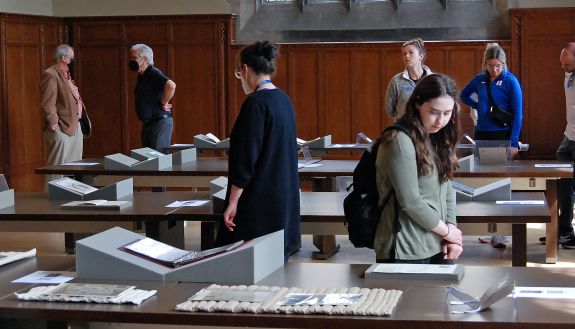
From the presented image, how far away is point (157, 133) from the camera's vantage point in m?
9.32

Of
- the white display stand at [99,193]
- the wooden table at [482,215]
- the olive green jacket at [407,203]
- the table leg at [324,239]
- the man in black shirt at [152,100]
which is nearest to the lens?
the olive green jacket at [407,203]

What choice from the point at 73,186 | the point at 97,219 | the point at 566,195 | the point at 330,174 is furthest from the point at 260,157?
the point at 566,195

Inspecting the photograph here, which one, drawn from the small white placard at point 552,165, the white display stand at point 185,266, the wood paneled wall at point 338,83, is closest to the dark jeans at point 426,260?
the white display stand at point 185,266

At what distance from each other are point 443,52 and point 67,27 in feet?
15.8

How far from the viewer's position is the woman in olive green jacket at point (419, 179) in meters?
3.79

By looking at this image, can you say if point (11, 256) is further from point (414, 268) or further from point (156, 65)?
point (156, 65)

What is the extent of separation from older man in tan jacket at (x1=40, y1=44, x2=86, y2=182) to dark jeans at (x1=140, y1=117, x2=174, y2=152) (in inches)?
32.9

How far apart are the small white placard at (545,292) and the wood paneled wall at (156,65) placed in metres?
9.72

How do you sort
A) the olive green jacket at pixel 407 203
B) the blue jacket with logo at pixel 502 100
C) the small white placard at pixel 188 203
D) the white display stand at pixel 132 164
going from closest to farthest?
the olive green jacket at pixel 407 203 < the small white placard at pixel 188 203 < the white display stand at pixel 132 164 < the blue jacket with logo at pixel 502 100

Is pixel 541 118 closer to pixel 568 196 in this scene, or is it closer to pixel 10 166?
pixel 568 196

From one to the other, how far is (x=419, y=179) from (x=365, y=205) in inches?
9.2

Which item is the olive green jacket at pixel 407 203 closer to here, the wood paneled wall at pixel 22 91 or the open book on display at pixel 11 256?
the open book on display at pixel 11 256

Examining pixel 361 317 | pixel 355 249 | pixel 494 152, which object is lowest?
pixel 355 249

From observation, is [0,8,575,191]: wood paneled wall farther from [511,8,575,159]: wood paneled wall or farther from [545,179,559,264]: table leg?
[545,179,559,264]: table leg
